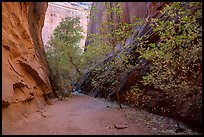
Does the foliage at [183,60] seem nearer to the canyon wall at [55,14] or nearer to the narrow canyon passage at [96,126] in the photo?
the narrow canyon passage at [96,126]

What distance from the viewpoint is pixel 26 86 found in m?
10.2

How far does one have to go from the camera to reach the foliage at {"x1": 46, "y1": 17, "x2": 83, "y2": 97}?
20328mm

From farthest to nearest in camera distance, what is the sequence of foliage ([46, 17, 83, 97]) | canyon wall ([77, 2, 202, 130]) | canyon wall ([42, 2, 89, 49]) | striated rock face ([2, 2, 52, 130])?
canyon wall ([42, 2, 89, 49])
foliage ([46, 17, 83, 97])
striated rock face ([2, 2, 52, 130])
canyon wall ([77, 2, 202, 130])

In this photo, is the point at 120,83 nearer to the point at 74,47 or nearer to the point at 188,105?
the point at 188,105

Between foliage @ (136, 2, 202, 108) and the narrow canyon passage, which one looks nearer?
foliage @ (136, 2, 202, 108)

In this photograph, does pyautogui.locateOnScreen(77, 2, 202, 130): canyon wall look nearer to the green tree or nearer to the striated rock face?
the green tree

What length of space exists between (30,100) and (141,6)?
17594 millimetres

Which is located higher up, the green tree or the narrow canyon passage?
the green tree

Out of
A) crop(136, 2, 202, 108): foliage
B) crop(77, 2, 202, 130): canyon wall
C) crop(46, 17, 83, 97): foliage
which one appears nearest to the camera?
crop(136, 2, 202, 108): foliage

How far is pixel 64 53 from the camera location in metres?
20.8

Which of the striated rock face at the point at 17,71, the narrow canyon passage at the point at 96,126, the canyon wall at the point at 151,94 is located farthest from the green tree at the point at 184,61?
the striated rock face at the point at 17,71

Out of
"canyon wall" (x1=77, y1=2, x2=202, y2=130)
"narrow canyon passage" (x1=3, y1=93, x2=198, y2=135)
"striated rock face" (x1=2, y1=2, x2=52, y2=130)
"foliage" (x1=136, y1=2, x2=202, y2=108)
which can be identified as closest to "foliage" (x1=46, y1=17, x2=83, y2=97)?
"canyon wall" (x1=77, y1=2, x2=202, y2=130)

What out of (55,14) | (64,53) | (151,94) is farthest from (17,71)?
(55,14)

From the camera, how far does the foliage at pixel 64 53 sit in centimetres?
2033
